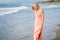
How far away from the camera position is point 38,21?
1331mm

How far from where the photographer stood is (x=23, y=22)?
4.48ft

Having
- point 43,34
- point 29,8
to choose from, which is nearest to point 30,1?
point 29,8

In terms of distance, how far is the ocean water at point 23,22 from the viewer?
1.35m

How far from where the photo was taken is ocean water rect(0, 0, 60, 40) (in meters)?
1.35

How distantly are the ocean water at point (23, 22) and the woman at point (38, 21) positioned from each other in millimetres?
37

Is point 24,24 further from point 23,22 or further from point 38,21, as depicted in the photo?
point 38,21

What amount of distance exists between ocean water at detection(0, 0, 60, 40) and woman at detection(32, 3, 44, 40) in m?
0.04

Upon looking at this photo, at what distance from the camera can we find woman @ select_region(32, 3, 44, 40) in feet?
4.35

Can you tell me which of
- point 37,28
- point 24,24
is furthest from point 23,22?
point 37,28

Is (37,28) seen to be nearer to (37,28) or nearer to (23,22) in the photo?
(37,28)

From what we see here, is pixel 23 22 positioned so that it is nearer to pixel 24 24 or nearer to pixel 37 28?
pixel 24 24

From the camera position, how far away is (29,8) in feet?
4.42

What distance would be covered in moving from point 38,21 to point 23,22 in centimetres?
15

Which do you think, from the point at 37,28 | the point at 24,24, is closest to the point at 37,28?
the point at 37,28
